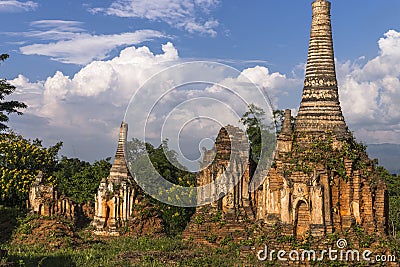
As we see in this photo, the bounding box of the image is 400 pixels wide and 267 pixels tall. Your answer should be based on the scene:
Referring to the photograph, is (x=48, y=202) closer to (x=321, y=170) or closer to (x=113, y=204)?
(x=113, y=204)

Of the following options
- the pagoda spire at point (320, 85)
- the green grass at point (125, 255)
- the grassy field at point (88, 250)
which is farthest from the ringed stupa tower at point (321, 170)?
the green grass at point (125, 255)

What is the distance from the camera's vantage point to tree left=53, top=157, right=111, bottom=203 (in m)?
37.3

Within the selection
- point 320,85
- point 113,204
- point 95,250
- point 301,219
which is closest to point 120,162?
point 113,204

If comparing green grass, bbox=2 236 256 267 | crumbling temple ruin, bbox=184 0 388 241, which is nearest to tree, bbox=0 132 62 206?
green grass, bbox=2 236 256 267

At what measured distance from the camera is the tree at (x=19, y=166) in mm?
33938

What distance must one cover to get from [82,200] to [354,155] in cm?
2420

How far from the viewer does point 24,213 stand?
96.4ft

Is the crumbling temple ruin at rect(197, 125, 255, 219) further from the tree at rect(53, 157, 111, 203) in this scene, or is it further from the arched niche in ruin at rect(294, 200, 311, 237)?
the tree at rect(53, 157, 111, 203)

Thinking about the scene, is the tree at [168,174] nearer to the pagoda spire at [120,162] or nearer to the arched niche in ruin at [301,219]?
the pagoda spire at [120,162]

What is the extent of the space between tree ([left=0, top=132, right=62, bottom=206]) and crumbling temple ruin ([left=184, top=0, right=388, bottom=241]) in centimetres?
2073

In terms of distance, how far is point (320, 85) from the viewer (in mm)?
18484

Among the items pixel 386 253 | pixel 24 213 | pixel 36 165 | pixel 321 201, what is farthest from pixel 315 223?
pixel 36 165

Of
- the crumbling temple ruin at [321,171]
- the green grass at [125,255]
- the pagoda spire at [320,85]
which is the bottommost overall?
the green grass at [125,255]

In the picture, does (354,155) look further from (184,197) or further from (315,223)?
(184,197)
